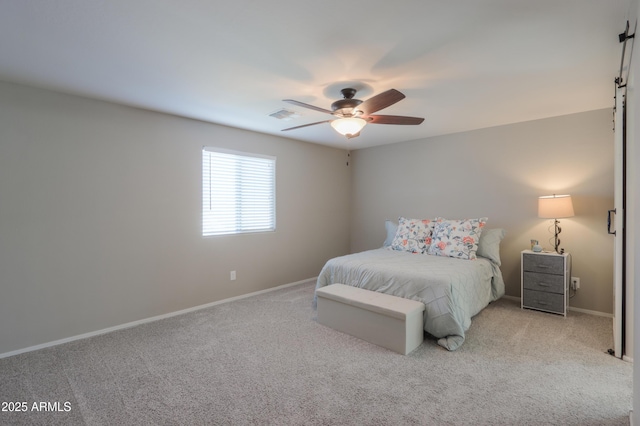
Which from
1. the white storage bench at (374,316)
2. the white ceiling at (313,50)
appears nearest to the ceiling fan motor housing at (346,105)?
the white ceiling at (313,50)

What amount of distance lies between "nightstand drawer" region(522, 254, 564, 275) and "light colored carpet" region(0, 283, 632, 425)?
1.84 feet

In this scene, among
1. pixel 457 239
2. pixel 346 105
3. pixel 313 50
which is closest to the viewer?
pixel 313 50

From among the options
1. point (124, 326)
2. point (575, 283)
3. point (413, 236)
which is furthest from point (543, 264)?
point (124, 326)

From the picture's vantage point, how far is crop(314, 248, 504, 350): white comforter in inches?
105

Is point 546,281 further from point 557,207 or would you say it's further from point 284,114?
point 284,114

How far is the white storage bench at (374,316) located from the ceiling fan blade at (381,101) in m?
1.67

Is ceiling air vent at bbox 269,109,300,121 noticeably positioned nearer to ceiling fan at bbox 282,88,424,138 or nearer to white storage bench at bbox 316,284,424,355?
ceiling fan at bbox 282,88,424,138

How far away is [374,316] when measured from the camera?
8.96 ft

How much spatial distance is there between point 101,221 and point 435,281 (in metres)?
3.26

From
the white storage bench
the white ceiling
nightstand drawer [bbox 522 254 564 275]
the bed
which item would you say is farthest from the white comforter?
the white ceiling

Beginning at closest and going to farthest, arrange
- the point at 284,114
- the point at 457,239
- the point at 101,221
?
the point at 101,221
the point at 284,114
the point at 457,239

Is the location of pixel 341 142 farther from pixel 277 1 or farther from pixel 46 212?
pixel 46 212

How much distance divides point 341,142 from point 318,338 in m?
3.18

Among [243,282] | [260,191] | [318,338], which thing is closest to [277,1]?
[318,338]
